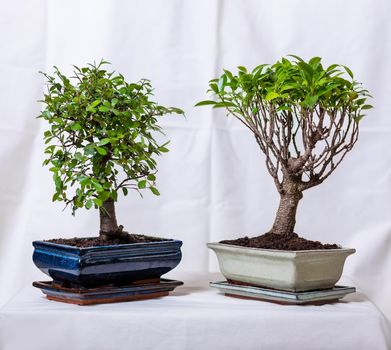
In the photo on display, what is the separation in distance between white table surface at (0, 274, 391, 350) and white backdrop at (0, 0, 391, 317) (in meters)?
0.91

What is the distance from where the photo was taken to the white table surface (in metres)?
1.33

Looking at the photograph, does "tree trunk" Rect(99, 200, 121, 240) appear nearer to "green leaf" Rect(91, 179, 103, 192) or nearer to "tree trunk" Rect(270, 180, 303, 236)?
"green leaf" Rect(91, 179, 103, 192)

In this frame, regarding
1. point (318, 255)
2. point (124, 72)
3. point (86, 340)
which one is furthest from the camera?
point (124, 72)

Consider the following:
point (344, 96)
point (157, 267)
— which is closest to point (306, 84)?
point (344, 96)

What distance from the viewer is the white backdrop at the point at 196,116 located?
2.24 metres

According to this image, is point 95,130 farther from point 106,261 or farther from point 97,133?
point 106,261

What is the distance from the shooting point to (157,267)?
153cm

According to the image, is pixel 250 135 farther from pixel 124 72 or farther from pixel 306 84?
pixel 306 84

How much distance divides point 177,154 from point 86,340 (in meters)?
1.00

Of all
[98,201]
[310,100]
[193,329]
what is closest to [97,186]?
[98,201]

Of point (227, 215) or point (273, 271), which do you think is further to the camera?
point (227, 215)

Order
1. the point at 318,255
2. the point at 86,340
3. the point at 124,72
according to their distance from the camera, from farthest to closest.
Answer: the point at 124,72
the point at 318,255
the point at 86,340

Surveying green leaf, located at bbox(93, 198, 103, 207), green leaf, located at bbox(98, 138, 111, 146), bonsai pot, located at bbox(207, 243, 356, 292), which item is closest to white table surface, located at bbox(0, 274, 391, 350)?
bonsai pot, located at bbox(207, 243, 356, 292)

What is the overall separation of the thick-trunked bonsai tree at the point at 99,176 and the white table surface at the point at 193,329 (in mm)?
115
